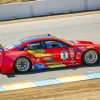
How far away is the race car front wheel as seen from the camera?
50.7ft

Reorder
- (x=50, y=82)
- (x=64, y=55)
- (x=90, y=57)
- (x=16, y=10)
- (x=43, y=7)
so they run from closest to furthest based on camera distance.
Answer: (x=50, y=82)
(x=64, y=55)
(x=90, y=57)
(x=16, y=10)
(x=43, y=7)

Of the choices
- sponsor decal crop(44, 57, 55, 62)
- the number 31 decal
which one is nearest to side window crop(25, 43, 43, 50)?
sponsor decal crop(44, 57, 55, 62)

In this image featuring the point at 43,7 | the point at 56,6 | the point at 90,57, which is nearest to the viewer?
the point at 90,57

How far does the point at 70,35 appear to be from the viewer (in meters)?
23.9

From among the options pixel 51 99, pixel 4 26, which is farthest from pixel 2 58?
pixel 4 26

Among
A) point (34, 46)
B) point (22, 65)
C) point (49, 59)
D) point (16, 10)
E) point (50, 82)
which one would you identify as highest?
point (16, 10)

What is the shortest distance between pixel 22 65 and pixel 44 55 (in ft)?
2.88

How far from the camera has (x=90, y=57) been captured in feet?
52.3

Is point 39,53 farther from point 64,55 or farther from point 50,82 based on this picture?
point 50,82

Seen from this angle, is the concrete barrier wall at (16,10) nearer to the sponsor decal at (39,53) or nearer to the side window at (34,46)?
the side window at (34,46)

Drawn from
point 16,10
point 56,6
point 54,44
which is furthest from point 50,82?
point 56,6

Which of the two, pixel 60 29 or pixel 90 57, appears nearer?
pixel 90 57

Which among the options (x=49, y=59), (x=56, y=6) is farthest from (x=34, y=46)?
(x=56, y=6)

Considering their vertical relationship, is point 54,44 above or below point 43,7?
below
